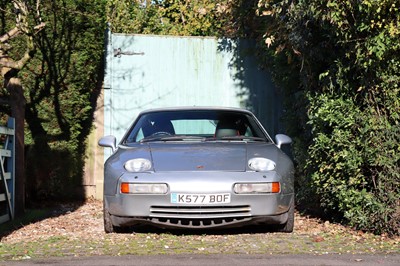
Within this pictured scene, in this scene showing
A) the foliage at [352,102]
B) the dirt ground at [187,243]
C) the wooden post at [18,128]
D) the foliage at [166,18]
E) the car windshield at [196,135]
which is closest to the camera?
the dirt ground at [187,243]

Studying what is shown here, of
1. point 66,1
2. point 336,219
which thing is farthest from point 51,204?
point 336,219

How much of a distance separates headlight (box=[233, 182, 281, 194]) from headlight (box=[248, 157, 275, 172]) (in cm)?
21

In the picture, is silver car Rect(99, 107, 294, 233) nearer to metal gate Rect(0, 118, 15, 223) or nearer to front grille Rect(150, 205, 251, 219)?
front grille Rect(150, 205, 251, 219)

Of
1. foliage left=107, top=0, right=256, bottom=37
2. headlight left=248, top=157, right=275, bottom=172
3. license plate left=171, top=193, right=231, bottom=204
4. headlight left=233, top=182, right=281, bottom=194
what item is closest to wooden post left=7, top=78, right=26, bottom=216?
license plate left=171, top=193, right=231, bottom=204

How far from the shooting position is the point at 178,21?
66.1ft

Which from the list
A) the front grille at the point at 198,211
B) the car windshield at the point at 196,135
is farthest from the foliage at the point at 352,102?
the front grille at the point at 198,211

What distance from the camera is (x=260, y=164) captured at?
26.0 ft

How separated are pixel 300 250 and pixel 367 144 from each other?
1.62 meters

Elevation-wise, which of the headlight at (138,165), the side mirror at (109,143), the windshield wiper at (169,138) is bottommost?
the headlight at (138,165)

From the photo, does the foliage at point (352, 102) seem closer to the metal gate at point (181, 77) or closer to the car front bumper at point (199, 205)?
the car front bumper at point (199, 205)

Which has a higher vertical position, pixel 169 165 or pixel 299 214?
pixel 169 165

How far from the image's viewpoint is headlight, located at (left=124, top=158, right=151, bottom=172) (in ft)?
25.6

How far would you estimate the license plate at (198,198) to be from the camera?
7.53m

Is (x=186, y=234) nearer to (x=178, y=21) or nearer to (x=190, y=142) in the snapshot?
(x=190, y=142)
